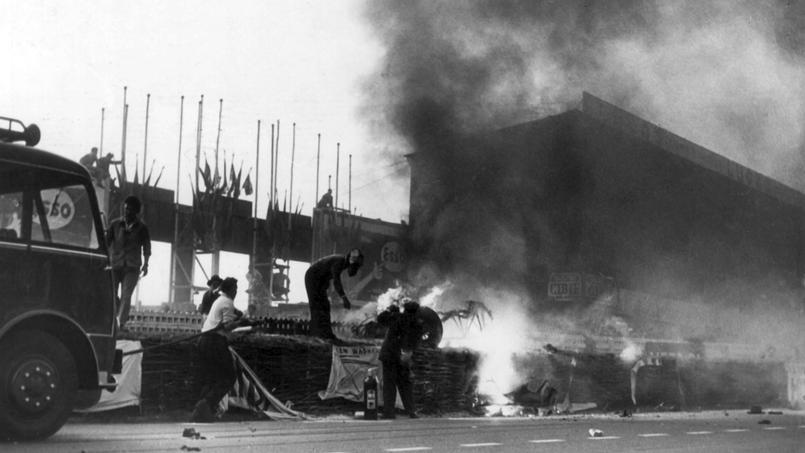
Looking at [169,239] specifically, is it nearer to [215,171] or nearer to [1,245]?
[215,171]

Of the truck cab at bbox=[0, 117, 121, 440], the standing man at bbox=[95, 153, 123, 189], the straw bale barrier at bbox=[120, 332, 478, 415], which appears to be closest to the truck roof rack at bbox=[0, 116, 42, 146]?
the truck cab at bbox=[0, 117, 121, 440]

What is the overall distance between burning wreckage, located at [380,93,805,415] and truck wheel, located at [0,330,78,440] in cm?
1023

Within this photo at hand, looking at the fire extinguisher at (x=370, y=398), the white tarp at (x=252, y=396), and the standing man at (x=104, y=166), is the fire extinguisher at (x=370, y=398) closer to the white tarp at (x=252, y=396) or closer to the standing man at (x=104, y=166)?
the white tarp at (x=252, y=396)

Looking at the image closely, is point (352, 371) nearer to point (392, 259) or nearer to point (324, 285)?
point (324, 285)

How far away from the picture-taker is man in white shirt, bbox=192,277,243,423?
41.5 ft

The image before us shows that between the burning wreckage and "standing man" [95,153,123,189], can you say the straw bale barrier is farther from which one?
"standing man" [95,153,123,189]

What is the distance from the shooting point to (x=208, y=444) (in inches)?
376

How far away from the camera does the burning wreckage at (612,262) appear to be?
2158 cm

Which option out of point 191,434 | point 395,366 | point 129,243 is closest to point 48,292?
point 191,434

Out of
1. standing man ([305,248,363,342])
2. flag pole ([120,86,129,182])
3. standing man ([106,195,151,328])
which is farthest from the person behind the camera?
flag pole ([120,86,129,182])

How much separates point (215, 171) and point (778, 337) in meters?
29.7

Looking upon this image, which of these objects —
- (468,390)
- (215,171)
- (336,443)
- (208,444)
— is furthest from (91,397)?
(215,171)

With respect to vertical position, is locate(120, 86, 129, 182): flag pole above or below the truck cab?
above

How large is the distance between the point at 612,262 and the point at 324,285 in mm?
33492
